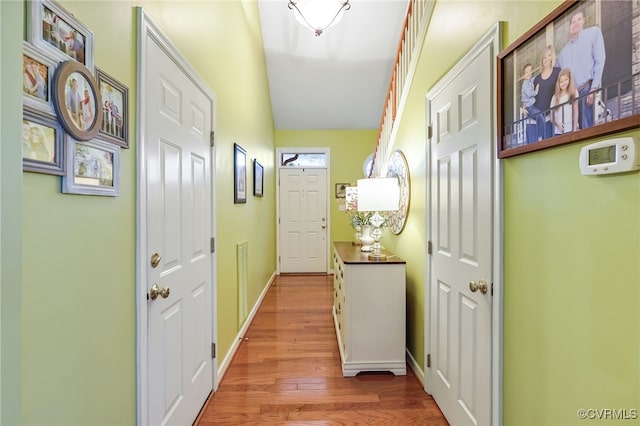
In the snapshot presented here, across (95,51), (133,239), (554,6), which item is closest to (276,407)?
(133,239)

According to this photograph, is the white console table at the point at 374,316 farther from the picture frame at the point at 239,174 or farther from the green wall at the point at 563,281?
the picture frame at the point at 239,174

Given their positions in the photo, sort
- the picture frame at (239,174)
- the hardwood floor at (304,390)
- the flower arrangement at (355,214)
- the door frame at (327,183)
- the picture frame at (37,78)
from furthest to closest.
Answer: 1. the door frame at (327,183)
2. the flower arrangement at (355,214)
3. the picture frame at (239,174)
4. the hardwood floor at (304,390)
5. the picture frame at (37,78)

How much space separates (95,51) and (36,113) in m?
0.35

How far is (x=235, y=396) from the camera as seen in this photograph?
6.48ft

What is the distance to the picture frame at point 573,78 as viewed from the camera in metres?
0.75

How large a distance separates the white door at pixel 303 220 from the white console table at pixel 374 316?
3.31m

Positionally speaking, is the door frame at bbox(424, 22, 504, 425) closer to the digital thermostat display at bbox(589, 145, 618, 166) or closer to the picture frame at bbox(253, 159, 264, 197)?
the digital thermostat display at bbox(589, 145, 618, 166)

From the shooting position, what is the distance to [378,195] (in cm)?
237

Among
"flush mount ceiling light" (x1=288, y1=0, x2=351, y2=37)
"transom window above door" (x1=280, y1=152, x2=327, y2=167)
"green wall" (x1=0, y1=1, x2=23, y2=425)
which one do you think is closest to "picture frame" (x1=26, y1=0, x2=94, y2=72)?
"green wall" (x1=0, y1=1, x2=23, y2=425)

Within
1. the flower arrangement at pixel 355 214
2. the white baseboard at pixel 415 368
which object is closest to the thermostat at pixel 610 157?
the white baseboard at pixel 415 368

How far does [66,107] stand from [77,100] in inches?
2.1

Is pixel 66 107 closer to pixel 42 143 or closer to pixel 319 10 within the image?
pixel 42 143

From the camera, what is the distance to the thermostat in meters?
0.73

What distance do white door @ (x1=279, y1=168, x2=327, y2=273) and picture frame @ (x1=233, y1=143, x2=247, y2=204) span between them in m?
2.44
